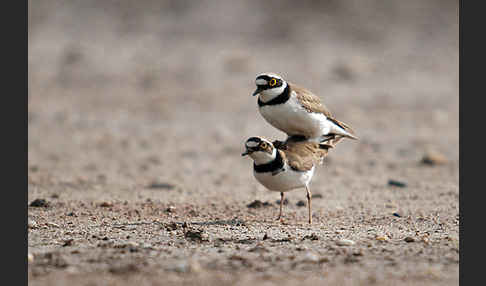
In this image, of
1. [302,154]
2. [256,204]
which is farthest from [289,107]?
[256,204]

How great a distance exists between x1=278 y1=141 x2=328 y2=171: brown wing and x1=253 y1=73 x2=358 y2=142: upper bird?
0.16 m

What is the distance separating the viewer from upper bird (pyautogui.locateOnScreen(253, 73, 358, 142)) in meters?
7.20

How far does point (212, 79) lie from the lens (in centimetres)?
1709

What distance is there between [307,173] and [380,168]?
4153 millimetres

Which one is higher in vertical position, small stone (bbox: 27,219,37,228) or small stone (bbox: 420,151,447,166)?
small stone (bbox: 420,151,447,166)

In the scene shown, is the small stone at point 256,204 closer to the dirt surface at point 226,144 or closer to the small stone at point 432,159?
the dirt surface at point 226,144

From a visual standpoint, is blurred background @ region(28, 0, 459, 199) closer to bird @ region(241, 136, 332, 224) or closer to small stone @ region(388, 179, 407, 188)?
small stone @ region(388, 179, 407, 188)

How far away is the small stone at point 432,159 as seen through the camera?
1104 centimetres

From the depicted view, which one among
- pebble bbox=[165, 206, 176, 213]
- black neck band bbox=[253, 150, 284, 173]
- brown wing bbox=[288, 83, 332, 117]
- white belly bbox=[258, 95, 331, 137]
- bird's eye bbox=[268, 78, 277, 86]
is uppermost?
bird's eye bbox=[268, 78, 277, 86]

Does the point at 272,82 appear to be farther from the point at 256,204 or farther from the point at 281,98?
the point at 256,204

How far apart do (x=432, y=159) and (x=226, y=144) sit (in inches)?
153

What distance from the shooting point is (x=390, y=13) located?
21047 millimetres

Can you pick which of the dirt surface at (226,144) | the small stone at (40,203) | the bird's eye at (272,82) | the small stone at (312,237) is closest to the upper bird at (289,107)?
the bird's eye at (272,82)

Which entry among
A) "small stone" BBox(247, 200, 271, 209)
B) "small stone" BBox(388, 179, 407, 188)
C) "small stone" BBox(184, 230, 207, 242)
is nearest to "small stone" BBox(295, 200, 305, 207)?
"small stone" BBox(247, 200, 271, 209)
